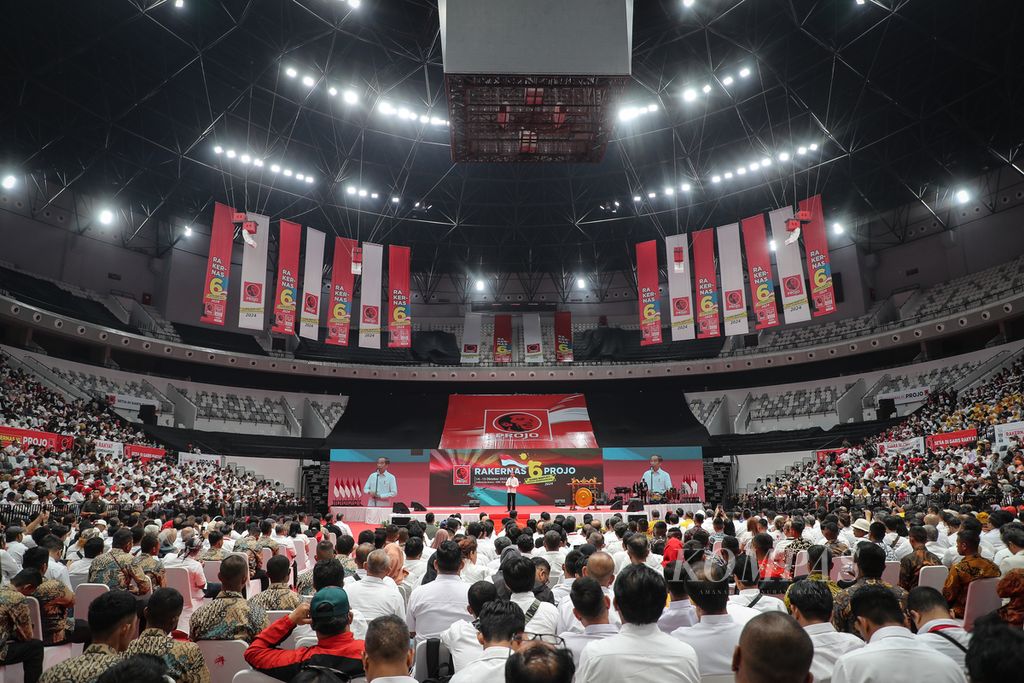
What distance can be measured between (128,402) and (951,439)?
3760 cm

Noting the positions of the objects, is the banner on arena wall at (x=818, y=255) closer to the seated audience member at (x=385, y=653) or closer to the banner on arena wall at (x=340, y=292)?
the banner on arena wall at (x=340, y=292)

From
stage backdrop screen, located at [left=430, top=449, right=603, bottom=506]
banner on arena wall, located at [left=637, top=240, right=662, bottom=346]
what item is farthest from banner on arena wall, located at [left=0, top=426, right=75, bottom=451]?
banner on arena wall, located at [left=637, top=240, right=662, bottom=346]

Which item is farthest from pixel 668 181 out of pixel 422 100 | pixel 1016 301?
pixel 1016 301

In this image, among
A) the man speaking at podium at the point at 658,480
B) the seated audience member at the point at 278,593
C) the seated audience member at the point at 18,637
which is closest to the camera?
the seated audience member at the point at 18,637

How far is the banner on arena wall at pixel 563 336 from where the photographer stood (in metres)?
42.5

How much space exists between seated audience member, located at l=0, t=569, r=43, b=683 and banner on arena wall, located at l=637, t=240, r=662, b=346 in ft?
86.6

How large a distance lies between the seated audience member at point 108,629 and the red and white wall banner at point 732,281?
25643mm

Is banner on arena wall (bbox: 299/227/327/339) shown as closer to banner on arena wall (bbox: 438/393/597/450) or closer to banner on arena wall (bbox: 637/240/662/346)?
banner on arena wall (bbox: 438/393/597/450)

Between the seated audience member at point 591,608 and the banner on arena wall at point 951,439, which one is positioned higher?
the banner on arena wall at point 951,439

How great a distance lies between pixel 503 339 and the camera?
4388 cm

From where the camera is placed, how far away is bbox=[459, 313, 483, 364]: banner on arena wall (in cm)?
4375

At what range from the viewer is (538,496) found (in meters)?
32.8

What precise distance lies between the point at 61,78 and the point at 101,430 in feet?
46.6

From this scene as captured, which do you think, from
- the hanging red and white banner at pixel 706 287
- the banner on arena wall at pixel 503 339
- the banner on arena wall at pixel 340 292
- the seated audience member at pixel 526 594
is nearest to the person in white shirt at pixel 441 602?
the seated audience member at pixel 526 594
